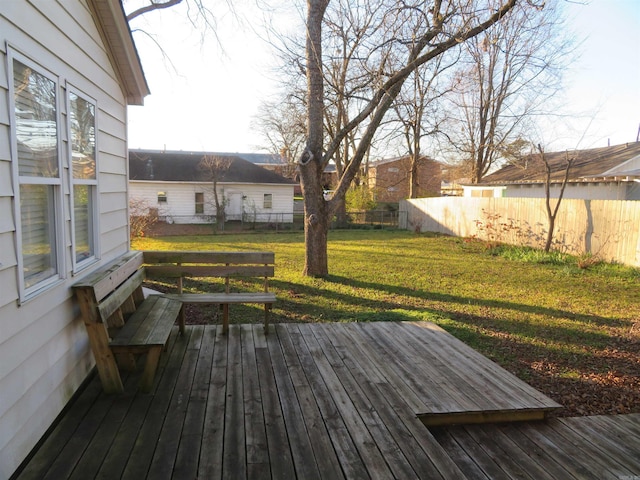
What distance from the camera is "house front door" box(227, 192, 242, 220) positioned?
26031mm

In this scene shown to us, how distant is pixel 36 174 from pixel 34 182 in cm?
9

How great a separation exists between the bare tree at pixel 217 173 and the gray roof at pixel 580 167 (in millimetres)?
14309

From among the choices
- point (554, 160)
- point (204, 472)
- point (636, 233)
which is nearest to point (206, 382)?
point (204, 472)

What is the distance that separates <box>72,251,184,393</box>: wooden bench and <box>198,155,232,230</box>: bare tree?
19589 millimetres

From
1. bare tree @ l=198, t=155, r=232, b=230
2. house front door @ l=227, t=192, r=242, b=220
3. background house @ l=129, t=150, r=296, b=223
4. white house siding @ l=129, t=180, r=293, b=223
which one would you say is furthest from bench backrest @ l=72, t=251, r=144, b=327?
house front door @ l=227, t=192, r=242, b=220

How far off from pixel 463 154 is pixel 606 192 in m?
12.0

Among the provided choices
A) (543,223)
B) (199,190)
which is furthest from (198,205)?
(543,223)

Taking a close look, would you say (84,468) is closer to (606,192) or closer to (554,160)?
(606,192)

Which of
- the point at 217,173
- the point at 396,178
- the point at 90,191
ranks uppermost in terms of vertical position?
the point at 396,178

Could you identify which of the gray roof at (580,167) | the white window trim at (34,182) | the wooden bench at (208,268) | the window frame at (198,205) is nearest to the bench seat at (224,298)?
the wooden bench at (208,268)

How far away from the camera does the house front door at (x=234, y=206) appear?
26.0 m

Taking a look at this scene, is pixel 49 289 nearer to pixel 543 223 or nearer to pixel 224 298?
pixel 224 298

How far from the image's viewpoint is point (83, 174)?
3.62m

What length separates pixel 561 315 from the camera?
22.7ft
